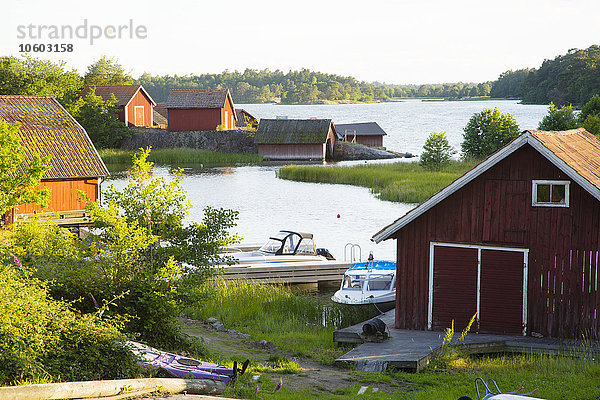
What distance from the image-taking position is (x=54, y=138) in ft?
96.5

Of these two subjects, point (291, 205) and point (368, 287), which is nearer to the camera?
point (368, 287)

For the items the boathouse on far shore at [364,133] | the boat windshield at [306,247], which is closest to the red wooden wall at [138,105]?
the boathouse on far shore at [364,133]

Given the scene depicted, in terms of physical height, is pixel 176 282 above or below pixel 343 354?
above

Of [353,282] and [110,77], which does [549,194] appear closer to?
[353,282]

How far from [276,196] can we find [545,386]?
37.2m

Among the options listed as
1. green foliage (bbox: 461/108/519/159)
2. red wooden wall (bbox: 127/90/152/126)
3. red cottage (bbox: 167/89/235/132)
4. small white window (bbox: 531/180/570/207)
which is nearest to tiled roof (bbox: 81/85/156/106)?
red wooden wall (bbox: 127/90/152/126)

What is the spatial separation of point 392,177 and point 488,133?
10357 mm

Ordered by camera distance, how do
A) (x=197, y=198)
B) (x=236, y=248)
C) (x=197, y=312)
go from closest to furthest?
(x=197, y=312) < (x=236, y=248) < (x=197, y=198)

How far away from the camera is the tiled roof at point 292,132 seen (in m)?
76.3

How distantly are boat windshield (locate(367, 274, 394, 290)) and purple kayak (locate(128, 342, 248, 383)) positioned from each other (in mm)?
8643

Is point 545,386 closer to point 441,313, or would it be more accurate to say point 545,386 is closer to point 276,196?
point 441,313

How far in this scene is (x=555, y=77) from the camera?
5463 inches

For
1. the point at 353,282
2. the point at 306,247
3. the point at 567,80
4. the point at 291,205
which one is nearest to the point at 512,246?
the point at 353,282

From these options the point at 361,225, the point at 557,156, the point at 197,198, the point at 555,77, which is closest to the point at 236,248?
the point at 361,225
